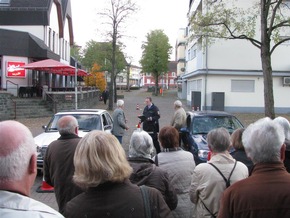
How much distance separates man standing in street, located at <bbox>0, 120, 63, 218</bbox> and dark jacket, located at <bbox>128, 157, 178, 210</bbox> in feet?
5.79

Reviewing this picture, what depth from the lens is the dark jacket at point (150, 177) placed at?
11.9 feet

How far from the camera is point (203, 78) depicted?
30.8m

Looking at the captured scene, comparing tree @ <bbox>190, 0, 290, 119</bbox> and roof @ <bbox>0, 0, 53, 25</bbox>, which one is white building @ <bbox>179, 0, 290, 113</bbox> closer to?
tree @ <bbox>190, 0, 290, 119</bbox>

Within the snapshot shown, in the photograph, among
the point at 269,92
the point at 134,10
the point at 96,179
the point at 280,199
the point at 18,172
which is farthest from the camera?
the point at 134,10

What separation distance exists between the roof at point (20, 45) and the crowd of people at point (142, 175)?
26.8 metres

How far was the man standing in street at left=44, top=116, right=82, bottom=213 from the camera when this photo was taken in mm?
4297

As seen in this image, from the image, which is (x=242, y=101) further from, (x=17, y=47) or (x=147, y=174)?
(x=147, y=174)

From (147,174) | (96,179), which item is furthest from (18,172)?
(147,174)

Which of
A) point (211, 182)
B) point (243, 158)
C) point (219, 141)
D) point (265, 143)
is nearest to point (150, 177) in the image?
point (211, 182)

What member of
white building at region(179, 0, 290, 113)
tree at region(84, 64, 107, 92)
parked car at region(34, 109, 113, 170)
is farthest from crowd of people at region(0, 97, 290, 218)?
tree at region(84, 64, 107, 92)

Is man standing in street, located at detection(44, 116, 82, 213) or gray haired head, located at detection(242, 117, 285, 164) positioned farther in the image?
man standing in street, located at detection(44, 116, 82, 213)

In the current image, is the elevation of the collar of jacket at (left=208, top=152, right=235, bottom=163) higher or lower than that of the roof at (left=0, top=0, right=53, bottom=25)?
lower

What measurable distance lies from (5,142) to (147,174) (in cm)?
196

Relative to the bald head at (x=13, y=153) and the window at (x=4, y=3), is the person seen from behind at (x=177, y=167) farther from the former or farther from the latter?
the window at (x=4, y=3)
